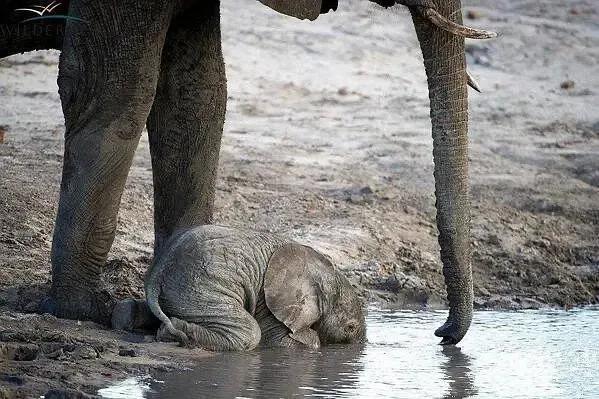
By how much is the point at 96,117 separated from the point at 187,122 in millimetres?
776

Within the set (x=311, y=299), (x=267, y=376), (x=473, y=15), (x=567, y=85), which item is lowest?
(x=267, y=376)

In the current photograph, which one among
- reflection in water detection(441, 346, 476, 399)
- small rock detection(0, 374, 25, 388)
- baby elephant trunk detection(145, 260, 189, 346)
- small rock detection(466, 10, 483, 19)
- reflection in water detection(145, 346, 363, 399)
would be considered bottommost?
reflection in water detection(145, 346, 363, 399)

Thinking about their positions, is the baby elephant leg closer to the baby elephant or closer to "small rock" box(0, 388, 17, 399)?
the baby elephant

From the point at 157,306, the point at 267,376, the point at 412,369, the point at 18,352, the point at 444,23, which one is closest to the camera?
the point at 18,352

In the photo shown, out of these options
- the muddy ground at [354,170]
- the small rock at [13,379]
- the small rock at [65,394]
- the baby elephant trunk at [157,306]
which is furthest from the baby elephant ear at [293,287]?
the small rock at [65,394]

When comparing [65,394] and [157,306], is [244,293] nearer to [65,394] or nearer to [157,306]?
[157,306]

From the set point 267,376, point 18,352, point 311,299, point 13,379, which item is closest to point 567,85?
point 311,299

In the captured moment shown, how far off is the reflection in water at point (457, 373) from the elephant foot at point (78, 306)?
1.58 metres

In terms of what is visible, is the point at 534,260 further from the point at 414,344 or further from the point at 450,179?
the point at 450,179

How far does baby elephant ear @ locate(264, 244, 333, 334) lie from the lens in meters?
7.17

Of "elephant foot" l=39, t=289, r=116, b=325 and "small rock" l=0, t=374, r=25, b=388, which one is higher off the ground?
"elephant foot" l=39, t=289, r=116, b=325

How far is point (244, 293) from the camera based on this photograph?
7160 mm

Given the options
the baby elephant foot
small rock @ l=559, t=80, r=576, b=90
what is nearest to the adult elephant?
the baby elephant foot

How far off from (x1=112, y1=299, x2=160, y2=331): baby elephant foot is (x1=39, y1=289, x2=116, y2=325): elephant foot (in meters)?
0.19
